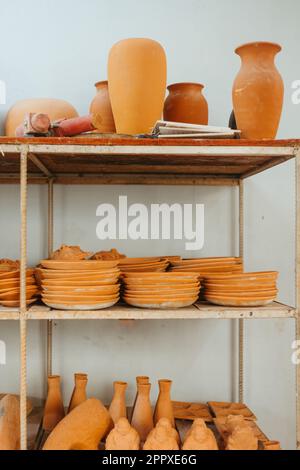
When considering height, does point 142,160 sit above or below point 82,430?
above

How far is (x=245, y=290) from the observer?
1608mm

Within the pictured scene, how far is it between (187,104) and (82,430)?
1235mm

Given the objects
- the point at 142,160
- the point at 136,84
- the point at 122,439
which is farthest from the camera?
the point at 142,160

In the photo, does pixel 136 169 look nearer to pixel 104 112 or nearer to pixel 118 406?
pixel 104 112

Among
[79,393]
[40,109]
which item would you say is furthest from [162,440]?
[40,109]

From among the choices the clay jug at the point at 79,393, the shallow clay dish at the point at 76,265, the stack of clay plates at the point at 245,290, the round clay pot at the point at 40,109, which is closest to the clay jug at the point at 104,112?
the round clay pot at the point at 40,109

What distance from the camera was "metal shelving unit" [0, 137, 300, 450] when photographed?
4.95 ft

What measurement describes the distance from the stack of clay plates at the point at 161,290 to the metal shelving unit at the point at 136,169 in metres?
0.03

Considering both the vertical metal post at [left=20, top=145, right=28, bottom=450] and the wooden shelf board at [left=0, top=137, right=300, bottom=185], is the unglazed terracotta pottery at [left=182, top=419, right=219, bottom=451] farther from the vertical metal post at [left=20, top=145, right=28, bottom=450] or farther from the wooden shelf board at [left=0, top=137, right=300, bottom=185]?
the wooden shelf board at [left=0, top=137, right=300, bottom=185]

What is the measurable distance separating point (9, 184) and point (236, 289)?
1.13m

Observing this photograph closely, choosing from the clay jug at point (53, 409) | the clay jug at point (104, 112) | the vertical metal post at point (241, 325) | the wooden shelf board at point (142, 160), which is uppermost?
the clay jug at point (104, 112)

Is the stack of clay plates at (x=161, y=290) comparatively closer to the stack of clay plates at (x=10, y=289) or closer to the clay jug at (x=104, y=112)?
the stack of clay plates at (x=10, y=289)

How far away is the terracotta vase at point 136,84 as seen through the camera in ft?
5.66
